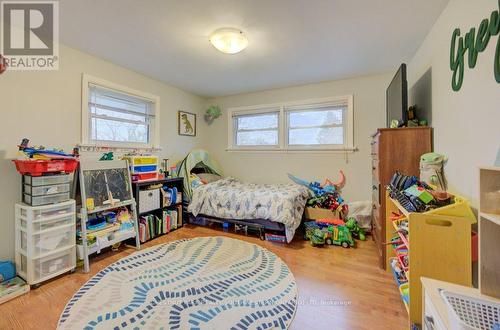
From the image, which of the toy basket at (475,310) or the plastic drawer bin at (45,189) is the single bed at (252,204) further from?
the toy basket at (475,310)

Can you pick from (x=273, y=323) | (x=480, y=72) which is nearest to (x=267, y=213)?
(x=273, y=323)

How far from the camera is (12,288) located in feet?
5.93

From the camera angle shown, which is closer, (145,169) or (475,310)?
(475,310)

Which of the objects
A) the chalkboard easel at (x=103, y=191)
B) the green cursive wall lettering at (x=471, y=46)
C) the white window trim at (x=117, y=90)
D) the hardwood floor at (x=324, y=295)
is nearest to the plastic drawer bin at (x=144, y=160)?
the chalkboard easel at (x=103, y=191)

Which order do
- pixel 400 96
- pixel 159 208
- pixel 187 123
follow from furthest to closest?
pixel 187 123
pixel 159 208
pixel 400 96

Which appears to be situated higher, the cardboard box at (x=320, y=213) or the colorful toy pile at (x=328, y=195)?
the colorful toy pile at (x=328, y=195)

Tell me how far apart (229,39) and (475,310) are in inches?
98.0

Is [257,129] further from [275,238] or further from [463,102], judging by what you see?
[463,102]

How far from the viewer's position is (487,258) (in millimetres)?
936

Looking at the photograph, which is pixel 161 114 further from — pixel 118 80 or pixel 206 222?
pixel 206 222

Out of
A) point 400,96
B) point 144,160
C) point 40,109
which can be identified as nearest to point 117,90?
point 40,109

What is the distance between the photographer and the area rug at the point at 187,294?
1.49m

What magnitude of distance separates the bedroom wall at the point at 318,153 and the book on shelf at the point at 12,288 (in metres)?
3.14

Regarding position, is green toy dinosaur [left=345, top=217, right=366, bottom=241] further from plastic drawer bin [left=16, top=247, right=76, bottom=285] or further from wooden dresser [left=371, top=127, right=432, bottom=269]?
plastic drawer bin [left=16, top=247, right=76, bottom=285]
